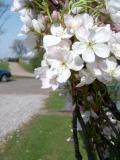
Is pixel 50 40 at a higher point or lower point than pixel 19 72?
higher

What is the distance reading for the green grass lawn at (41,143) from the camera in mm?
9348

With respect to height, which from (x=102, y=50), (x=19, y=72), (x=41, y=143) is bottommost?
(x=19, y=72)

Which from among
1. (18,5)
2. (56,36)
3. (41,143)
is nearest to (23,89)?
(41,143)

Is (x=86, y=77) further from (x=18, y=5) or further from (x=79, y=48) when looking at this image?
(x=18, y=5)

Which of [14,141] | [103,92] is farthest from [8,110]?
[103,92]

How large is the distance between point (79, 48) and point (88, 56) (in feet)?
0.12

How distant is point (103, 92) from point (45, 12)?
0.33m

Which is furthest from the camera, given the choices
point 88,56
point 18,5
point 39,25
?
point 18,5

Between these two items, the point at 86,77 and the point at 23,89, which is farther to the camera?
→ the point at 23,89

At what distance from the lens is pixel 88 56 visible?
4.98ft

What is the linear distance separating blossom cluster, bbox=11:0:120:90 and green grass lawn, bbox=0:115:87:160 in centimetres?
707

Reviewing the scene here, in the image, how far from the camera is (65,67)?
155cm

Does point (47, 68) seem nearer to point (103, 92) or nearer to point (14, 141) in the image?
point (103, 92)

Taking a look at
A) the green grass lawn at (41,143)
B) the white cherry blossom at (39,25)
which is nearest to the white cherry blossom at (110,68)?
the white cherry blossom at (39,25)
